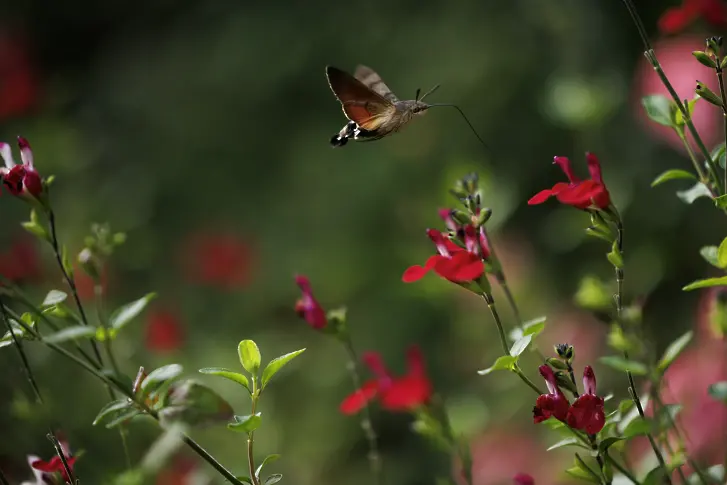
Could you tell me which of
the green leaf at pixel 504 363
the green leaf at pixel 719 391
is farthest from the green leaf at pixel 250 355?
the green leaf at pixel 719 391

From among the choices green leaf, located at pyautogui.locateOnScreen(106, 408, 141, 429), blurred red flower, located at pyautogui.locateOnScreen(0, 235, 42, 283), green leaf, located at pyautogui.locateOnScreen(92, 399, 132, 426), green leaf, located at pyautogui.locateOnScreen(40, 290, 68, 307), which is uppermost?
blurred red flower, located at pyautogui.locateOnScreen(0, 235, 42, 283)

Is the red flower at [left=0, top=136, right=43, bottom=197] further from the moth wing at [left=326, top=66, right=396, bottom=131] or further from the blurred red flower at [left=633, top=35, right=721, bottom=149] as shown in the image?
the blurred red flower at [left=633, top=35, right=721, bottom=149]

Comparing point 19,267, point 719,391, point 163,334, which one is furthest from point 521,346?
point 163,334

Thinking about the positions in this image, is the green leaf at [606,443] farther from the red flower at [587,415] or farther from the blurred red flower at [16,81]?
the blurred red flower at [16,81]

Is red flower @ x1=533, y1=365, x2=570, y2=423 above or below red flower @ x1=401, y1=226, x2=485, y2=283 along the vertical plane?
below

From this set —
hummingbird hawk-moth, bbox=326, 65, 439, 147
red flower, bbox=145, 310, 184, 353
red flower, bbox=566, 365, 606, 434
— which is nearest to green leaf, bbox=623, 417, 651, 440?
red flower, bbox=566, 365, 606, 434

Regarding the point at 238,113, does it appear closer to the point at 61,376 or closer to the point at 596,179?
the point at 61,376

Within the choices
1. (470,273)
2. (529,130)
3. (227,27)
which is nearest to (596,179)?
(470,273)
